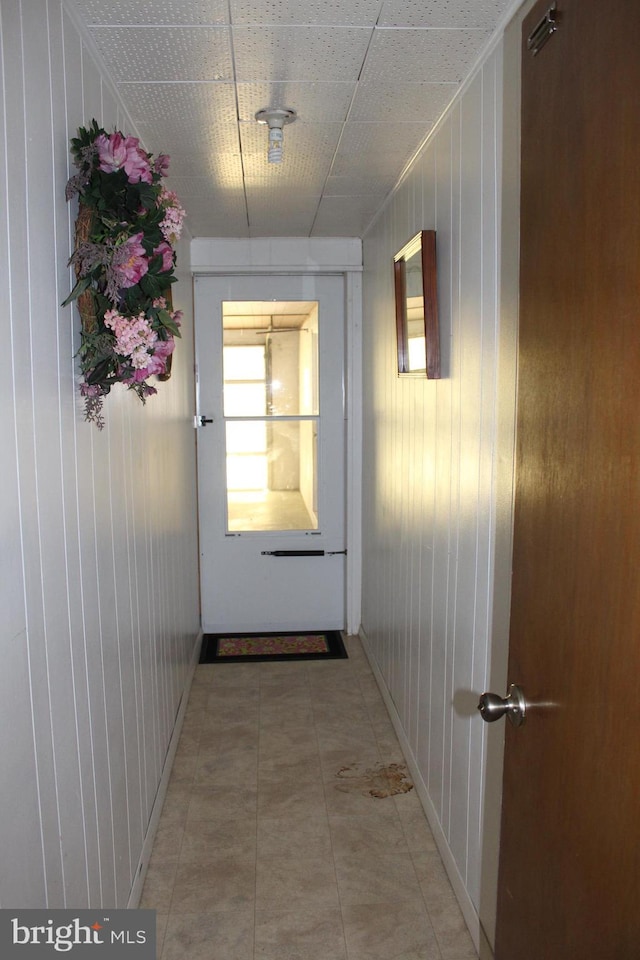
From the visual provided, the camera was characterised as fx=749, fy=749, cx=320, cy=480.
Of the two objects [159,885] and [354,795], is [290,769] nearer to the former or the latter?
[354,795]

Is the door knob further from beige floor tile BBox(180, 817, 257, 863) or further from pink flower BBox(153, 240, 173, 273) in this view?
beige floor tile BBox(180, 817, 257, 863)

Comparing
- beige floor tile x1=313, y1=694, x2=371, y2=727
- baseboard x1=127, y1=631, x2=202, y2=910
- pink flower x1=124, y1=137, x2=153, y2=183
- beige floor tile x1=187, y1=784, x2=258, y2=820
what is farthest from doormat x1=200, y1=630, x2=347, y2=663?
pink flower x1=124, y1=137, x2=153, y2=183

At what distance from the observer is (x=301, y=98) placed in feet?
6.74

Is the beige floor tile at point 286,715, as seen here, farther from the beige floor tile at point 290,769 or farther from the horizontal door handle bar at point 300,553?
the horizontal door handle bar at point 300,553

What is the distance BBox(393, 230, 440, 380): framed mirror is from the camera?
7.52 ft

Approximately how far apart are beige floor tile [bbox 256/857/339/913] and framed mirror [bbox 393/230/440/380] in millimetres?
1551

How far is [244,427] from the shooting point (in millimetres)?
4281

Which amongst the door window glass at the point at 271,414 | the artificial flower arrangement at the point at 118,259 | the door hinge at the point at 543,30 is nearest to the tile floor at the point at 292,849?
the door window glass at the point at 271,414

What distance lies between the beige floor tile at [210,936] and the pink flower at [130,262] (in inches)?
66.7

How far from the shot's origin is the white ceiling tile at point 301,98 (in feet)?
6.48

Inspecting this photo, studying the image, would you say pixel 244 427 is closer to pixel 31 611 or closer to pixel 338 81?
pixel 338 81

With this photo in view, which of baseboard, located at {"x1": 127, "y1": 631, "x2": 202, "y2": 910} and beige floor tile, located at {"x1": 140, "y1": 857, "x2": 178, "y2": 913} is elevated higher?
baseboard, located at {"x1": 127, "y1": 631, "x2": 202, "y2": 910}

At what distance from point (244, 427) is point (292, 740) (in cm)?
183

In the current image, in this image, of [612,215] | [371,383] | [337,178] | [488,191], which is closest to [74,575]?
[612,215]
